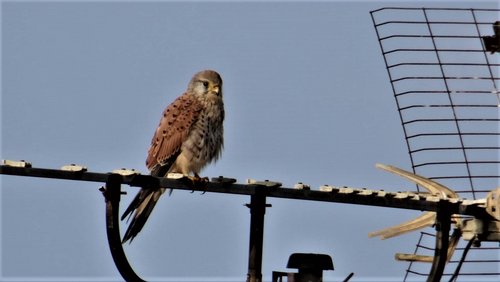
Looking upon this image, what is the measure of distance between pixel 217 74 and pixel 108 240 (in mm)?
Result: 5536

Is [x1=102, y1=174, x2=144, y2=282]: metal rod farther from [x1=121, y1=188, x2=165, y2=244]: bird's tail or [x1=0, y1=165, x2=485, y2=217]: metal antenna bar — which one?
[x1=121, y1=188, x2=165, y2=244]: bird's tail

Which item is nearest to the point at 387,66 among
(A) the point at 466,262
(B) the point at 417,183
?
(B) the point at 417,183

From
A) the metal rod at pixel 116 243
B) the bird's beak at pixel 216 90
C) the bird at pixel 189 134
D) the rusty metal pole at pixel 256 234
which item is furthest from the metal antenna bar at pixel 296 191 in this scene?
the bird's beak at pixel 216 90

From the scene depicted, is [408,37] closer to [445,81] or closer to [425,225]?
[445,81]

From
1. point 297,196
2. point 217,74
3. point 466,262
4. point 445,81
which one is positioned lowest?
point 466,262

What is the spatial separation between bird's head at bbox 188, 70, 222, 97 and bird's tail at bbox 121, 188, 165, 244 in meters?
2.41

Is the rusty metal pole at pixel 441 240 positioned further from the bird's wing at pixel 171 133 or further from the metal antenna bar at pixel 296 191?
the bird's wing at pixel 171 133

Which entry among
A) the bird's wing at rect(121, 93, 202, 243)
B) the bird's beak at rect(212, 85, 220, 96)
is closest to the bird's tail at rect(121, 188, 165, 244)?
the bird's wing at rect(121, 93, 202, 243)

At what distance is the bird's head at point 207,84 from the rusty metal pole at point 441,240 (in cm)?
466

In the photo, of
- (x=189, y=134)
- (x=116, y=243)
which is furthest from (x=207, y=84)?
(x=116, y=243)

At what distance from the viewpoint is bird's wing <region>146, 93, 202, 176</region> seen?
409 inches

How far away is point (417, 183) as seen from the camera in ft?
24.5

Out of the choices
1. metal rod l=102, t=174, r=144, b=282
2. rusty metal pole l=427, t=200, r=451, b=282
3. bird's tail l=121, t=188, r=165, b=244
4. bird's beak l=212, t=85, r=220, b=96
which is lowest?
rusty metal pole l=427, t=200, r=451, b=282

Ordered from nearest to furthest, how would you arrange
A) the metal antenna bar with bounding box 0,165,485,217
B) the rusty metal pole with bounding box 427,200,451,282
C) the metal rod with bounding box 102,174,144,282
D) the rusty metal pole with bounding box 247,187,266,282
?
the metal rod with bounding box 102,174,144,282 < the metal antenna bar with bounding box 0,165,485,217 < the rusty metal pole with bounding box 247,187,266,282 < the rusty metal pole with bounding box 427,200,451,282
